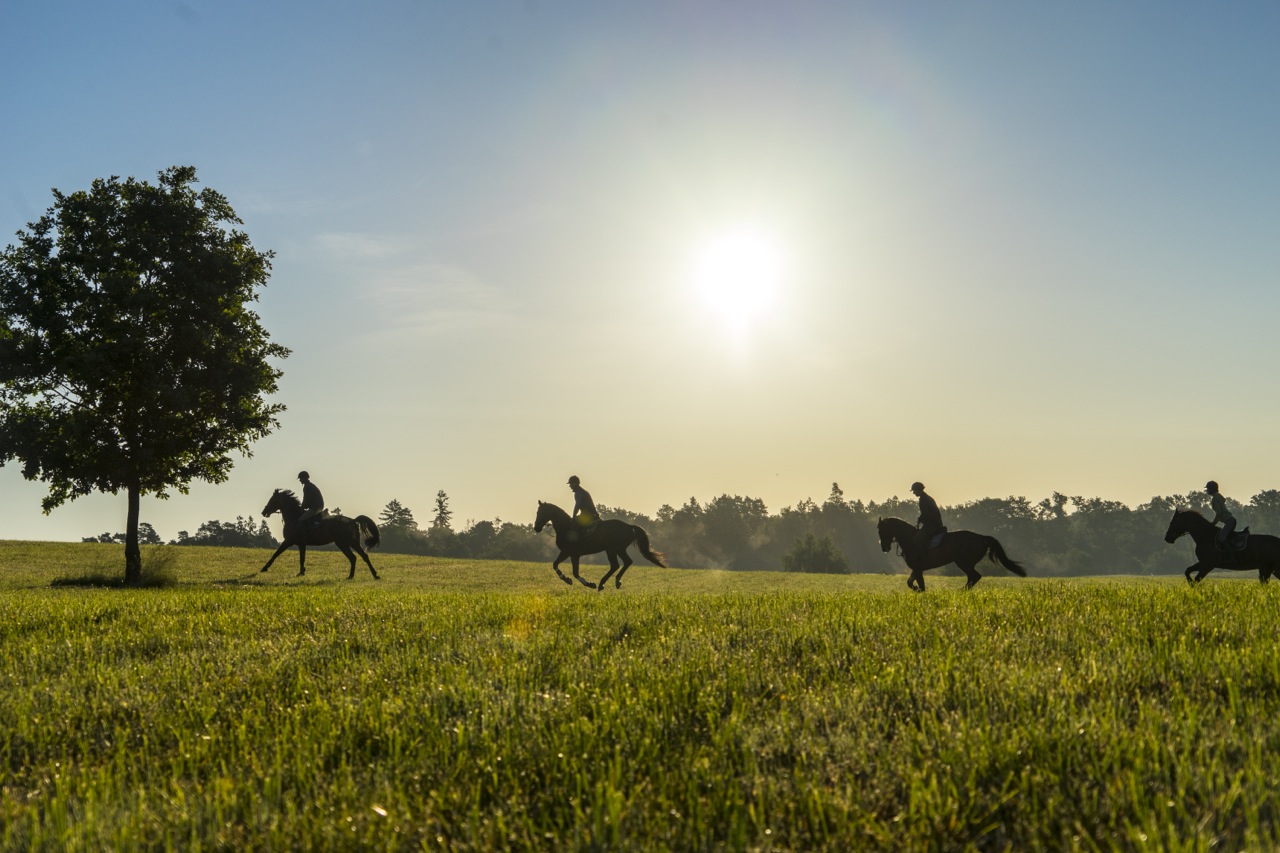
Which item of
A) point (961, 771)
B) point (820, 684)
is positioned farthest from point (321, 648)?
point (961, 771)

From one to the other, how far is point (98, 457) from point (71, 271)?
22.7 ft

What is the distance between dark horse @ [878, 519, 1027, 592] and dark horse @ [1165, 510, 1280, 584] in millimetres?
3842

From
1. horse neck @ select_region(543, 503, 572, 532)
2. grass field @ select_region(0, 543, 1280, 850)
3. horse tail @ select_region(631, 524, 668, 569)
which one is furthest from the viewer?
horse tail @ select_region(631, 524, 668, 569)

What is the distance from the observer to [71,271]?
1084 inches

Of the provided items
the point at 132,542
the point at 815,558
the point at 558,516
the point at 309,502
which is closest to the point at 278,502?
the point at 309,502

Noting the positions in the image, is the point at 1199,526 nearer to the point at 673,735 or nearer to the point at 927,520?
the point at 927,520

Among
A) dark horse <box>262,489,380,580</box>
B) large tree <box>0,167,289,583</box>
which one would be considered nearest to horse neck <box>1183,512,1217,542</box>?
dark horse <box>262,489,380,580</box>

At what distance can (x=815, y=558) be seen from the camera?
103438 millimetres

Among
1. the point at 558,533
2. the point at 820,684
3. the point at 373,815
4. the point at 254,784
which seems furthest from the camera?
the point at 558,533

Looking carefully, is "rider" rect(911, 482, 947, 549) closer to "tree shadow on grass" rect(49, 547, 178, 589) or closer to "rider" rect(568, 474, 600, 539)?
"rider" rect(568, 474, 600, 539)

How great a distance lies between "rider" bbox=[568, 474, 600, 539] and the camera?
22438 mm

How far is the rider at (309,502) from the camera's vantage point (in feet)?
90.8

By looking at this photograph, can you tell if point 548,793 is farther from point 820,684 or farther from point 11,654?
point 11,654

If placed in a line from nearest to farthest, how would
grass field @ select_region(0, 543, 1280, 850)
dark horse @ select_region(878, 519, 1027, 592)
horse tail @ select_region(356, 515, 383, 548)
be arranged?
grass field @ select_region(0, 543, 1280, 850)
dark horse @ select_region(878, 519, 1027, 592)
horse tail @ select_region(356, 515, 383, 548)
